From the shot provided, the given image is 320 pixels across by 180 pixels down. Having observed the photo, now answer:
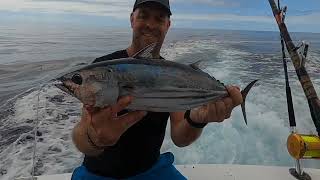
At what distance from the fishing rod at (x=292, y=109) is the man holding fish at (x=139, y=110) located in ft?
2.72

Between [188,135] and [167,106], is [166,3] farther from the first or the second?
[167,106]

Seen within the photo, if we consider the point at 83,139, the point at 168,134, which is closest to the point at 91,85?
the point at 83,139

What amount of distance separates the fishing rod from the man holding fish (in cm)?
83

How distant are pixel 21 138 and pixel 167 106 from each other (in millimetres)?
3665

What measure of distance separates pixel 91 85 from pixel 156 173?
1.07m

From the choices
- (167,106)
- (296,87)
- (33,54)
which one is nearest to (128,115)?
(167,106)

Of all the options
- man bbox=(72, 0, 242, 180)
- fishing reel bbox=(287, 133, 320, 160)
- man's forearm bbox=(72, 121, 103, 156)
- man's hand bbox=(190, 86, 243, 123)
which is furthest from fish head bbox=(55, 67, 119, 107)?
fishing reel bbox=(287, 133, 320, 160)

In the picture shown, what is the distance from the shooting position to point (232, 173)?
291 centimetres

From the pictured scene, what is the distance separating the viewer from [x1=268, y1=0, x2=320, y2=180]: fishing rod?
2.56 metres

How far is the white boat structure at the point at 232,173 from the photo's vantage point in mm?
2826

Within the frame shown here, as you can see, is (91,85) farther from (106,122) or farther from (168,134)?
(168,134)

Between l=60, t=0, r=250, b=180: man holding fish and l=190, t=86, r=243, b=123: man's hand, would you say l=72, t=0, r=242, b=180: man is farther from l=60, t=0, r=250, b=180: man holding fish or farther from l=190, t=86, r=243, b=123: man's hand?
Answer: l=190, t=86, r=243, b=123: man's hand

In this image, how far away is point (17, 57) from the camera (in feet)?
37.9

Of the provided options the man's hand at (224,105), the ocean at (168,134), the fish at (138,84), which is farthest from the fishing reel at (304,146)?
the fish at (138,84)
